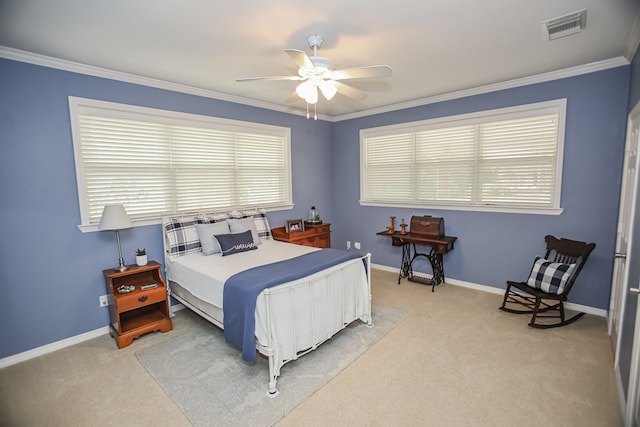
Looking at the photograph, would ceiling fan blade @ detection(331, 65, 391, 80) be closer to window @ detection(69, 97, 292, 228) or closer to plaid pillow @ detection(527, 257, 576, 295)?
window @ detection(69, 97, 292, 228)

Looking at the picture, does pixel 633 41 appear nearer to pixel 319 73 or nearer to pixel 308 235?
pixel 319 73

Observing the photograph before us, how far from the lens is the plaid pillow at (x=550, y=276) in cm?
297

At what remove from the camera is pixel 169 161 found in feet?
11.6

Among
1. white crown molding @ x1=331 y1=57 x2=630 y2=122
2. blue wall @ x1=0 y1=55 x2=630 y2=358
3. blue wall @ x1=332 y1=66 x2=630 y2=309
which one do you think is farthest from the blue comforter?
white crown molding @ x1=331 y1=57 x2=630 y2=122

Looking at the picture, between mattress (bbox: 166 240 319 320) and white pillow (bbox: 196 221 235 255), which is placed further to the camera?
white pillow (bbox: 196 221 235 255)

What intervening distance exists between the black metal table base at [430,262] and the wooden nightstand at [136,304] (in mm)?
3116

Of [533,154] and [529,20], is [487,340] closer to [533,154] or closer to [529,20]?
[533,154]

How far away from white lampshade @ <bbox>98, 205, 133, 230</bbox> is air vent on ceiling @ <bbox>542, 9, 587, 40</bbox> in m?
3.91

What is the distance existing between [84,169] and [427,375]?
362cm

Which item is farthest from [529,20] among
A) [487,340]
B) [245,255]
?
[245,255]

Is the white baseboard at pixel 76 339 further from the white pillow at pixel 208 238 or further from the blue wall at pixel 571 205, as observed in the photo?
the white pillow at pixel 208 238

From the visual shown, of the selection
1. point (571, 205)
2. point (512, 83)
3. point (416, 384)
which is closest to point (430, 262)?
point (571, 205)

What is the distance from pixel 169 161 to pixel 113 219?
100 centimetres

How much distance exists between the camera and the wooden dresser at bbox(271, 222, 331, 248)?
446 centimetres
